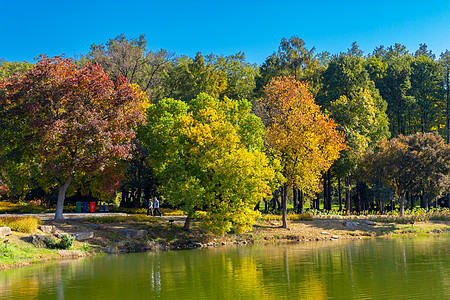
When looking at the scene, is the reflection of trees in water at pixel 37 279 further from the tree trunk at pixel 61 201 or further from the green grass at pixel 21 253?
the tree trunk at pixel 61 201

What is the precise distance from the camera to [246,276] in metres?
19.5

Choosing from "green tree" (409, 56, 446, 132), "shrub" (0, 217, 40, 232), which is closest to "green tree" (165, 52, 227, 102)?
"green tree" (409, 56, 446, 132)

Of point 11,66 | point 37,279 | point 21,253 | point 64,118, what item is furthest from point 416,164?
point 11,66

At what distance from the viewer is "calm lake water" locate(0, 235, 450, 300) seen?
611 inches

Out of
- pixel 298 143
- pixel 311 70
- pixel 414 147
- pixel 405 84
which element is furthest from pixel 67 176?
pixel 405 84

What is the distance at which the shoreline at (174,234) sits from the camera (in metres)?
28.8

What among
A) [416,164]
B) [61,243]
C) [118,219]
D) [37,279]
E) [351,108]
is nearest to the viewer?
[37,279]

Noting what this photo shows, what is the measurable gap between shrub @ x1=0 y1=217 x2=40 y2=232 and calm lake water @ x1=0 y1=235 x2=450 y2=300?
16.8 feet

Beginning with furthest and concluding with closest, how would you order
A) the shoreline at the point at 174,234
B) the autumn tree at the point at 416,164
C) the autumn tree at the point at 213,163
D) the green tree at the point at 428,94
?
the green tree at the point at 428,94, the autumn tree at the point at 416,164, the autumn tree at the point at 213,163, the shoreline at the point at 174,234

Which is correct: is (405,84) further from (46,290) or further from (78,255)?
(46,290)

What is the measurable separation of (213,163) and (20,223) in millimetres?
14159

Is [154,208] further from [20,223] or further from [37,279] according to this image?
[37,279]

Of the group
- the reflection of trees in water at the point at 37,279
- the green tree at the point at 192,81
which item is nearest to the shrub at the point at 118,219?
the reflection of trees in water at the point at 37,279

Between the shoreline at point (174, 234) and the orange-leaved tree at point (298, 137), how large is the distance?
3.40 m
